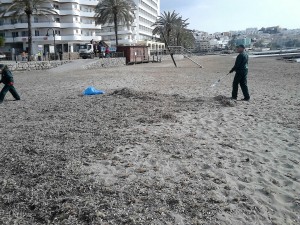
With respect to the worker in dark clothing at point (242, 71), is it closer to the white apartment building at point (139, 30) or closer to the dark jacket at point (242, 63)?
the dark jacket at point (242, 63)

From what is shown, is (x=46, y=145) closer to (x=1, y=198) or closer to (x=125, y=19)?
(x=1, y=198)

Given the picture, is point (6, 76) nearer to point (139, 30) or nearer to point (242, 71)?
point (242, 71)

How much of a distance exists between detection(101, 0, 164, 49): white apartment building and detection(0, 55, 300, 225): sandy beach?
2661 inches

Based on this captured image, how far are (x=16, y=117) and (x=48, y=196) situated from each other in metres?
5.25

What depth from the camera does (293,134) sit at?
6512 mm

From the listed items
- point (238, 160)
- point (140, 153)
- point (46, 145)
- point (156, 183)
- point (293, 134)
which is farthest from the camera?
point (293, 134)

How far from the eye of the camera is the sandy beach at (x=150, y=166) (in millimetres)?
3457

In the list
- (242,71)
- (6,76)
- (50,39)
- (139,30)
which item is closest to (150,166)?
(242,71)

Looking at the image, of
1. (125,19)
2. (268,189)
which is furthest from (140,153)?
(125,19)

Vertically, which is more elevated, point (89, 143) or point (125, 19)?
point (125, 19)

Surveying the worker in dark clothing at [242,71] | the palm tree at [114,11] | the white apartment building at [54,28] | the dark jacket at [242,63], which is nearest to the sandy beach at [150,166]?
the worker in dark clothing at [242,71]

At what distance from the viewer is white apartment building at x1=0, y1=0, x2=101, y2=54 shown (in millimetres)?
61219

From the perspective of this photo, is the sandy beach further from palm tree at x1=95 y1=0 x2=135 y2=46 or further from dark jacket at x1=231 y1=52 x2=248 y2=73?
palm tree at x1=95 y1=0 x2=135 y2=46

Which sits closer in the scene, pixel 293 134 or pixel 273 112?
pixel 293 134
